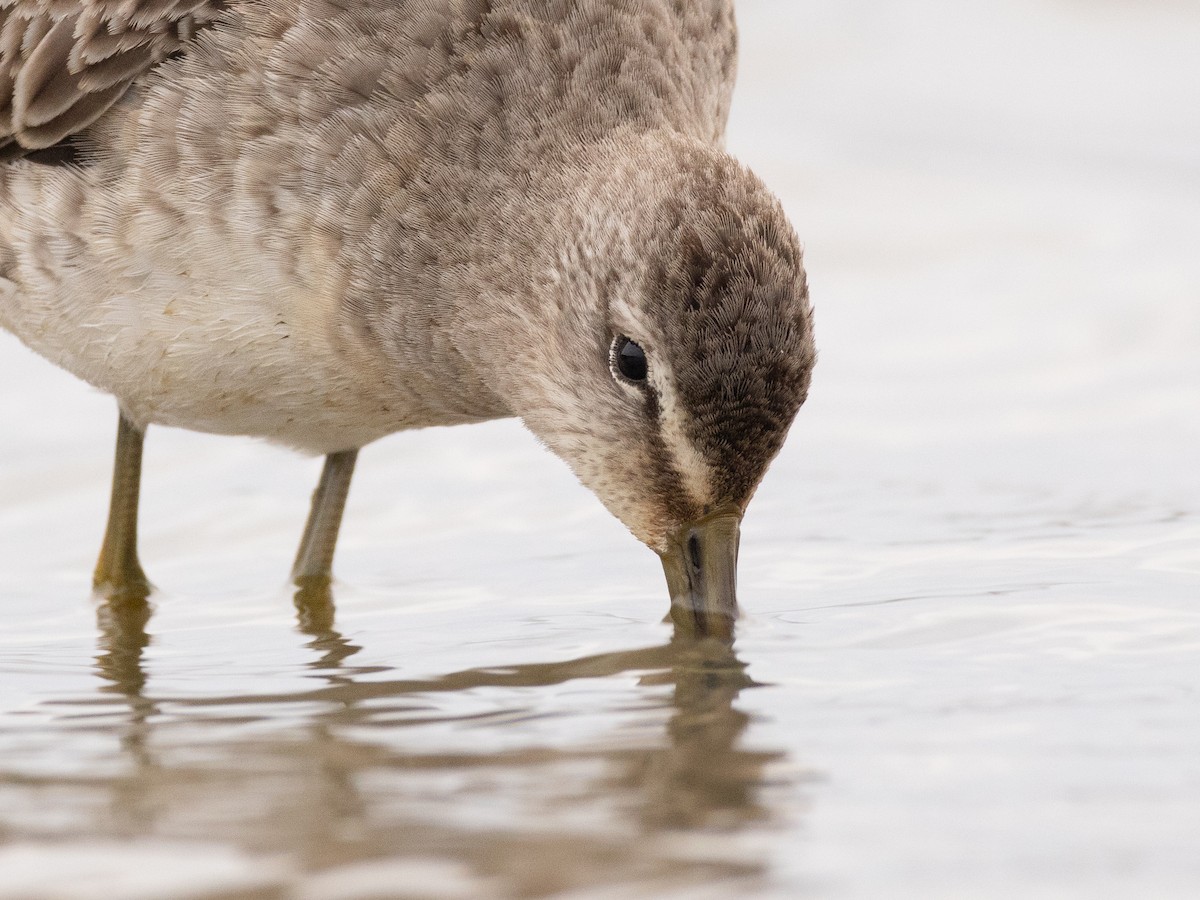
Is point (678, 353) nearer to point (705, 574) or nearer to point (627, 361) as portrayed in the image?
point (627, 361)

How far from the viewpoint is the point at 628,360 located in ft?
14.4

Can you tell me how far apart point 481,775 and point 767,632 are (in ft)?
4.14

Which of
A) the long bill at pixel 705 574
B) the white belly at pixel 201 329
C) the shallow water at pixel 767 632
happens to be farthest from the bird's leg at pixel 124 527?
the long bill at pixel 705 574

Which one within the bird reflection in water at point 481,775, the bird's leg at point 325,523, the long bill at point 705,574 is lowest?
the bird reflection in water at point 481,775

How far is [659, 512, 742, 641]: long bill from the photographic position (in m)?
4.57

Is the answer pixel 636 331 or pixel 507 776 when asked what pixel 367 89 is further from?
pixel 507 776

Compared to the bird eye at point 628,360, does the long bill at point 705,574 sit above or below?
below

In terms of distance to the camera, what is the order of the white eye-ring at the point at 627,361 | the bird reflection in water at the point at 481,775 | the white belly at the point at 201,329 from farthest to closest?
the white belly at the point at 201,329 → the white eye-ring at the point at 627,361 → the bird reflection in water at the point at 481,775

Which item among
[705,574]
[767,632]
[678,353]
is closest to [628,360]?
[678,353]

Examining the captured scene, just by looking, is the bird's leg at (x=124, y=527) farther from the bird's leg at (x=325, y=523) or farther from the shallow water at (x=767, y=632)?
the bird's leg at (x=325, y=523)

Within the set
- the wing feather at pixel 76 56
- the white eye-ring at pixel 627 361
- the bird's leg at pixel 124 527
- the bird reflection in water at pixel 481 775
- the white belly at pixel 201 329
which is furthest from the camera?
the bird's leg at pixel 124 527

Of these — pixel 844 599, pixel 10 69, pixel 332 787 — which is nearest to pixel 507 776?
pixel 332 787

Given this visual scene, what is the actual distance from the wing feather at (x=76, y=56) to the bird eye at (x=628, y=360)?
144 centimetres

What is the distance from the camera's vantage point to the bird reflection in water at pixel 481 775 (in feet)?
10.2
